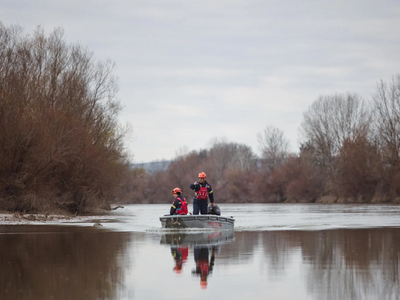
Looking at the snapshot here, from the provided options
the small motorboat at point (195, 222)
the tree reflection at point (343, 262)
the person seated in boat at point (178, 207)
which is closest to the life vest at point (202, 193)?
the person seated in boat at point (178, 207)

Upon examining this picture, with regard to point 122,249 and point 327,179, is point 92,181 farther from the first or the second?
point 327,179

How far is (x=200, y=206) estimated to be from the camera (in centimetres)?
2422

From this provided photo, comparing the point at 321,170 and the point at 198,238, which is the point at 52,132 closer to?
the point at 198,238

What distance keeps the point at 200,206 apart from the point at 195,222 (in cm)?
129

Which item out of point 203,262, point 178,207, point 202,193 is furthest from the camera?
point 202,193

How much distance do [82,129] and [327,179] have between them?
56170mm

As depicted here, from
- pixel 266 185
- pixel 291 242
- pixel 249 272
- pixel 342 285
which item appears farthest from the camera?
pixel 266 185

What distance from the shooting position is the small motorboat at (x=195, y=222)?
2297cm

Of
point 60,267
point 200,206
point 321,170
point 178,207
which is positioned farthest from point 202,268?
point 321,170

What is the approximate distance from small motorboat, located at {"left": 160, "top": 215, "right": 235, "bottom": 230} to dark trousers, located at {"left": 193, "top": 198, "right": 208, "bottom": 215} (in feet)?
3.01

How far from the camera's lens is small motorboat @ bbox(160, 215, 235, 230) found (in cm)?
2297

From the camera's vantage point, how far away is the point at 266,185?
350ft

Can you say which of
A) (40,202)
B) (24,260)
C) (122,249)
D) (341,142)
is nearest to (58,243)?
(122,249)

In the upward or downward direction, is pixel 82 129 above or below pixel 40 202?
above
